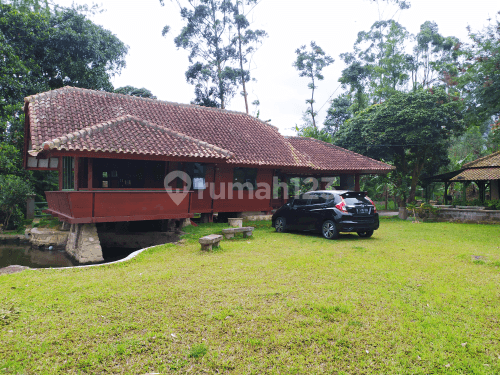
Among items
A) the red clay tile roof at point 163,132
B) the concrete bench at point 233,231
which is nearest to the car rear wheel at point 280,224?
the concrete bench at point 233,231

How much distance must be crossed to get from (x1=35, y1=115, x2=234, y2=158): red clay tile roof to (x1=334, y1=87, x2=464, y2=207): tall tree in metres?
12.8

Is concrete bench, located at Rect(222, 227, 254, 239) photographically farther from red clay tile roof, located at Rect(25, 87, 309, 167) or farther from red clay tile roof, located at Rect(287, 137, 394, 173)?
red clay tile roof, located at Rect(287, 137, 394, 173)

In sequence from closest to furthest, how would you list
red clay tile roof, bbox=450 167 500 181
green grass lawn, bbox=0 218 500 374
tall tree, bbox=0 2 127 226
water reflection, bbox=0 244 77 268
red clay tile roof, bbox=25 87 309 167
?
green grass lawn, bbox=0 218 500 374 < water reflection, bbox=0 244 77 268 < red clay tile roof, bbox=25 87 309 167 < tall tree, bbox=0 2 127 226 < red clay tile roof, bbox=450 167 500 181

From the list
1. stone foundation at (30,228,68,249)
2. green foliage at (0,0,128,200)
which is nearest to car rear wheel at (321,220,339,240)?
stone foundation at (30,228,68,249)

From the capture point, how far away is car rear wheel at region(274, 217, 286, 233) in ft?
40.0

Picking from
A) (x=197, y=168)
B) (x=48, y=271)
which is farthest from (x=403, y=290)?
(x=197, y=168)

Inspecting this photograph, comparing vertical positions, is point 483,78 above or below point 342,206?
above

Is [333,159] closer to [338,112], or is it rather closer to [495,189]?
[495,189]

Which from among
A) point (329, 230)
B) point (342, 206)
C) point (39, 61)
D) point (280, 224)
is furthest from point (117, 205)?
point (39, 61)

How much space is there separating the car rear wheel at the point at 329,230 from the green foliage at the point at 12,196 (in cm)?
1568

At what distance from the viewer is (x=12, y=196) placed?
16.0 meters

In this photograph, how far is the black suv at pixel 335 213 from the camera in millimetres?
9953

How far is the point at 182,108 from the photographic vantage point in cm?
1697

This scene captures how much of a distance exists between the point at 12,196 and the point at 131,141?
9.93 meters
